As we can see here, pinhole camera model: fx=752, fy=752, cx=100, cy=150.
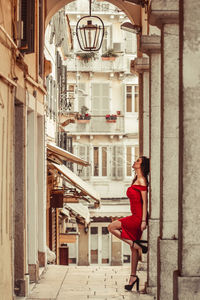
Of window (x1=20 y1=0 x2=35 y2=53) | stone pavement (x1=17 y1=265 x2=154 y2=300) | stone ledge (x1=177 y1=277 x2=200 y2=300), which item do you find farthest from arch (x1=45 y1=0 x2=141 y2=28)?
stone ledge (x1=177 y1=277 x2=200 y2=300)

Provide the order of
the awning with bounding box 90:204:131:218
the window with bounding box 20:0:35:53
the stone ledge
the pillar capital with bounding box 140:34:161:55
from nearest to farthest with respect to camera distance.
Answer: the stone ledge
the window with bounding box 20:0:35:53
the pillar capital with bounding box 140:34:161:55
the awning with bounding box 90:204:131:218

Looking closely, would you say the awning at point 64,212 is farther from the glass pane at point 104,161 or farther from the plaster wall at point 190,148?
the plaster wall at point 190,148

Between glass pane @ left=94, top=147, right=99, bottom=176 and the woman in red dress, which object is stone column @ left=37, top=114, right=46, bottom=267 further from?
glass pane @ left=94, top=147, right=99, bottom=176

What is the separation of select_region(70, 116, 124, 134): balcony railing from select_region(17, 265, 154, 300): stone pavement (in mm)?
20474

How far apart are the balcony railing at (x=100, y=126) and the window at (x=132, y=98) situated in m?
0.63

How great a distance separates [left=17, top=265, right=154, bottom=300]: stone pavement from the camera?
11.4 m

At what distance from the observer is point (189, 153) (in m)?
6.00

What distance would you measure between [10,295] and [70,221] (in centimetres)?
2058

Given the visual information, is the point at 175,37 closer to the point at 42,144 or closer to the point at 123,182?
the point at 42,144

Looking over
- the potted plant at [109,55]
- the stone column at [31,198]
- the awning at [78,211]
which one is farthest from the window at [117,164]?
the stone column at [31,198]

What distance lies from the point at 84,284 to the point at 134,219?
71.8 inches

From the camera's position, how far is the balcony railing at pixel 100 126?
35625 mm

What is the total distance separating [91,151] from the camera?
118ft

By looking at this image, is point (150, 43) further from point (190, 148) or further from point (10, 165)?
point (190, 148)
